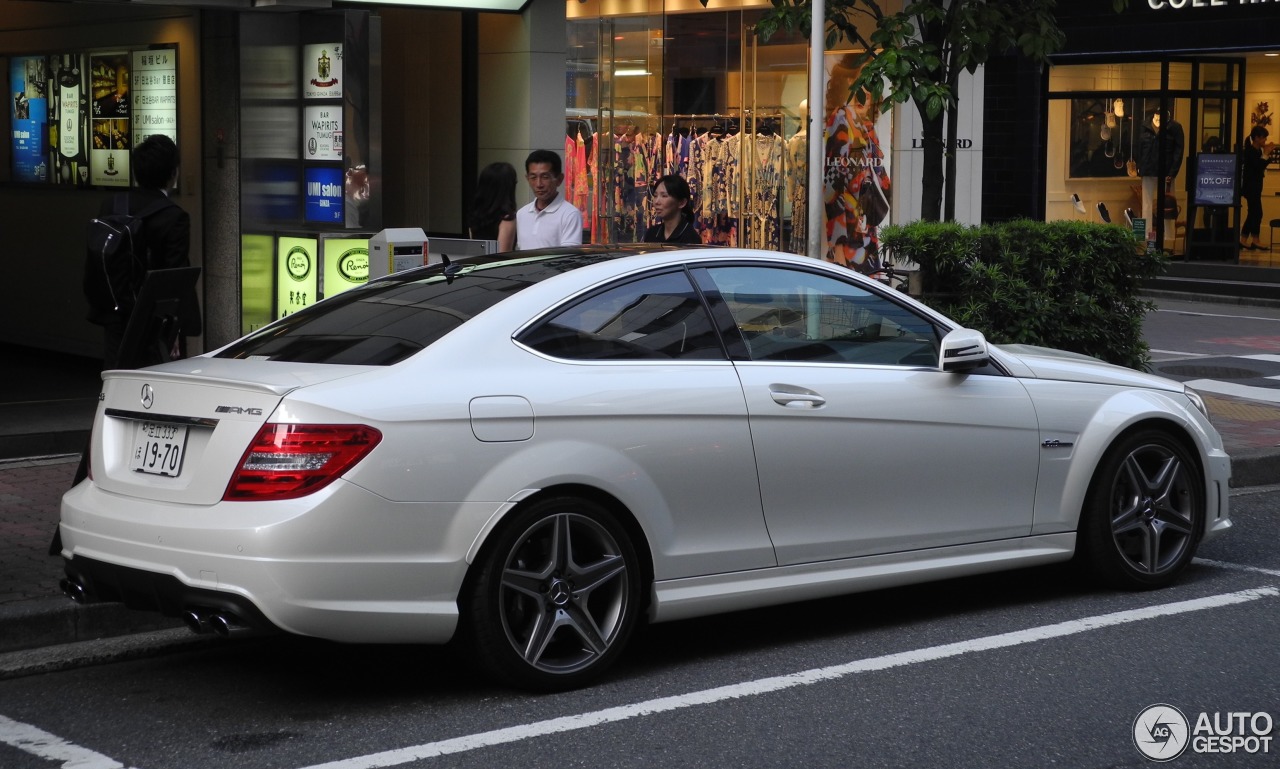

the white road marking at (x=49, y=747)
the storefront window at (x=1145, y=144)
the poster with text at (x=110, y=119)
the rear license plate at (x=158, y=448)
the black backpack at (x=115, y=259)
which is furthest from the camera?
the storefront window at (x=1145, y=144)

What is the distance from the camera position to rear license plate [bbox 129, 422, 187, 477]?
5.11 m

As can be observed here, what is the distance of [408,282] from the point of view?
609 cm

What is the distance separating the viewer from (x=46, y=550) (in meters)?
6.96

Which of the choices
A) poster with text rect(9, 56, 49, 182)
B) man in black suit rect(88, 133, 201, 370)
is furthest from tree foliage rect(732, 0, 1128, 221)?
poster with text rect(9, 56, 49, 182)

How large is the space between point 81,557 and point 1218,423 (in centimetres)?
809

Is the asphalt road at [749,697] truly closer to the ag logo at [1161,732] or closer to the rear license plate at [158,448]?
the ag logo at [1161,732]

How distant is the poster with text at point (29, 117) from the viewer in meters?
13.7

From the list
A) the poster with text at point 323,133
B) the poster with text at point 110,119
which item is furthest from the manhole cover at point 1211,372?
the poster with text at point 110,119

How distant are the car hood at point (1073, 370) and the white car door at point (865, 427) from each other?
0.63 ft

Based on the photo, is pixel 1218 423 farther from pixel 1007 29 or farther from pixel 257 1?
pixel 257 1

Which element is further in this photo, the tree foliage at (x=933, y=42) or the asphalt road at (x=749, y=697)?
the tree foliage at (x=933, y=42)

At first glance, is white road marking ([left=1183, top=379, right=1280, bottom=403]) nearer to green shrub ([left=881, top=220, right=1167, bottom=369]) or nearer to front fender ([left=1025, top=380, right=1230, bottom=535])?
green shrub ([left=881, top=220, right=1167, bottom=369])

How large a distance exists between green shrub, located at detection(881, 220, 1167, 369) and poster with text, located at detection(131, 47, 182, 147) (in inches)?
225

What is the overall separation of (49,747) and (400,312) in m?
1.84
